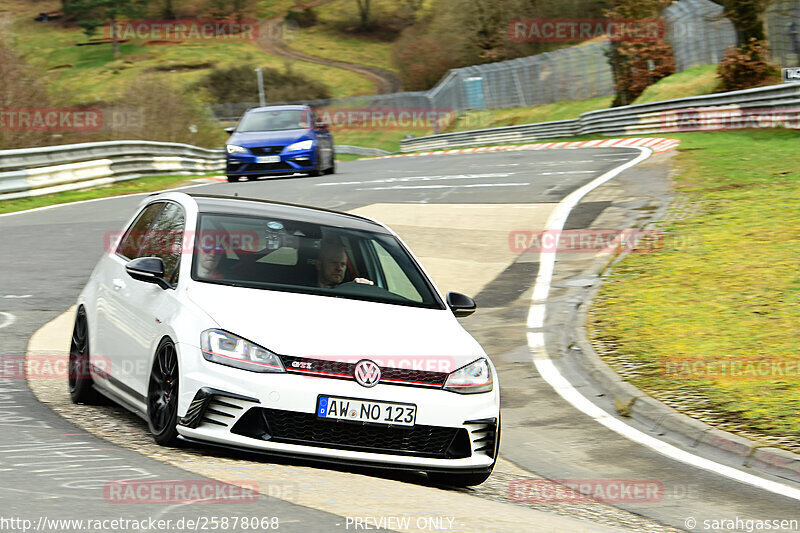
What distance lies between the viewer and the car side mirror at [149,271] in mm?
6641

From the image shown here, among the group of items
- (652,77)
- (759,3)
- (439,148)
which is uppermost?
(759,3)

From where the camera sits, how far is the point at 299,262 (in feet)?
22.9

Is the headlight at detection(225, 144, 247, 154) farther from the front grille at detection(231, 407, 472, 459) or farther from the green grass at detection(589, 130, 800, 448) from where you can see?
the front grille at detection(231, 407, 472, 459)

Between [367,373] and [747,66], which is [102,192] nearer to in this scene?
[367,373]

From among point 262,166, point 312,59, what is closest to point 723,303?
point 262,166

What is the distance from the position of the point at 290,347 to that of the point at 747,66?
33.7 meters

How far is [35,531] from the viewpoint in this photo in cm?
419

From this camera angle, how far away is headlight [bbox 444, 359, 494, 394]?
618 centimetres

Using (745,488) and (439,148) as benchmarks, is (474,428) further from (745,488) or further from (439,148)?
(439,148)

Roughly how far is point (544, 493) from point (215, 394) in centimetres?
207

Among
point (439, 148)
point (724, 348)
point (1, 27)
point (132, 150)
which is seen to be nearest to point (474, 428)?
point (724, 348)

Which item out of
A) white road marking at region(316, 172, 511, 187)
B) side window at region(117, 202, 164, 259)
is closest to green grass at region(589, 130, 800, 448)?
side window at region(117, 202, 164, 259)

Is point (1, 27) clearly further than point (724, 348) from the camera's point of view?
Yes

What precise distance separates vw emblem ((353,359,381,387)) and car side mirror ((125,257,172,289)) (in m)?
1.43
